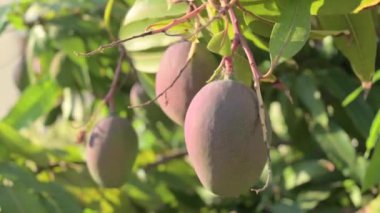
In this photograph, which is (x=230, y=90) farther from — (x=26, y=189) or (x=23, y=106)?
(x=23, y=106)

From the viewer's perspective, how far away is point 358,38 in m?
0.64

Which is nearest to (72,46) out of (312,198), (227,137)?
(312,198)

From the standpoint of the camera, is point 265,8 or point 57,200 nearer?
point 265,8

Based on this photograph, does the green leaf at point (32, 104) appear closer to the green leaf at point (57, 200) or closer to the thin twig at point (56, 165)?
the thin twig at point (56, 165)

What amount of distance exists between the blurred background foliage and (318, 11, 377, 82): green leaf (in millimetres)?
152

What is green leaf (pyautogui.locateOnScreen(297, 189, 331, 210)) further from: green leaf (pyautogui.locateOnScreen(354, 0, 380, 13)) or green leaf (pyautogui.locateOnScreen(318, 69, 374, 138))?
green leaf (pyautogui.locateOnScreen(354, 0, 380, 13))

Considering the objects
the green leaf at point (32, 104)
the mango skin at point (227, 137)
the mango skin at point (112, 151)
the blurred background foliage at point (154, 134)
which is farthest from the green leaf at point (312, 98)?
the mango skin at point (227, 137)

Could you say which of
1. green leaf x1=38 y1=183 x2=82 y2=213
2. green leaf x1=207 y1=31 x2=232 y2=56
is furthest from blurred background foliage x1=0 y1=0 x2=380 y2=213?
green leaf x1=207 y1=31 x2=232 y2=56

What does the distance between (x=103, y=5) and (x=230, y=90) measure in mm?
623

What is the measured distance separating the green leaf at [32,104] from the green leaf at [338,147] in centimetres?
39

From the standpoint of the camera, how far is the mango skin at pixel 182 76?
583 millimetres

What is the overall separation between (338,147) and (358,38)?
0.31 metres

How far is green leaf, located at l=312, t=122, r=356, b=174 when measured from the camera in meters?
0.92

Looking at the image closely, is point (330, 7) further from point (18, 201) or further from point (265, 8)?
point (18, 201)
